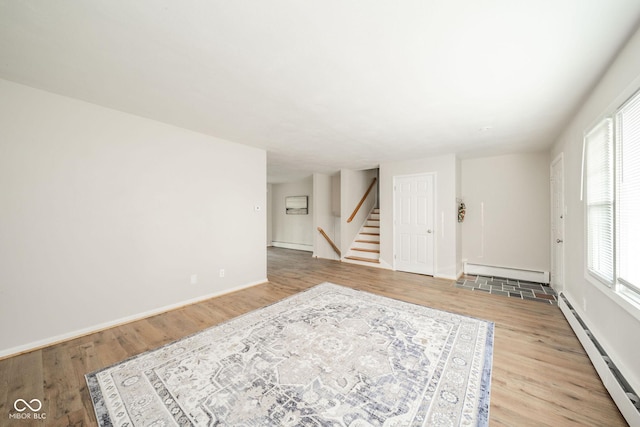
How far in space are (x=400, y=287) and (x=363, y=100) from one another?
3.08 m

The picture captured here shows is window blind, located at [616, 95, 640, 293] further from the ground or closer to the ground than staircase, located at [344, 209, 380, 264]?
further from the ground

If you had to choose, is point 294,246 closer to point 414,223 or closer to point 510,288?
point 414,223

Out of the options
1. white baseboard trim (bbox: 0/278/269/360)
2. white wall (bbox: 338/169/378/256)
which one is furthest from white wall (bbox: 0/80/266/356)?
white wall (bbox: 338/169/378/256)

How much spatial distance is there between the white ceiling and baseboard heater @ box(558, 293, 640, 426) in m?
2.25

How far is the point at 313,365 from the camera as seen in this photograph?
1922 millimetres

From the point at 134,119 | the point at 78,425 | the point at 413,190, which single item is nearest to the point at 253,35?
the point at 134,119

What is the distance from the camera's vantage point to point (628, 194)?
1584 mm

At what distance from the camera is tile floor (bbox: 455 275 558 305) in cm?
350

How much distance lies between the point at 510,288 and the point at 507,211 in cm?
157

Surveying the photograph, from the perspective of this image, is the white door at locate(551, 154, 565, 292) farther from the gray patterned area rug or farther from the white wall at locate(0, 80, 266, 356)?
the white wall at locate(0, 80, 266, 356)

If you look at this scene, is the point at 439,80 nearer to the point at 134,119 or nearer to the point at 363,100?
the point at 363,100

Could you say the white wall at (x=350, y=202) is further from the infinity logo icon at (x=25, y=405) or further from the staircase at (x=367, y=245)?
the infinity logo icon at (x=25, y=405)

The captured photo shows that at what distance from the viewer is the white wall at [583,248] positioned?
1.49m

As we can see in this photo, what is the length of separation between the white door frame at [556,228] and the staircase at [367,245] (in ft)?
9.94
